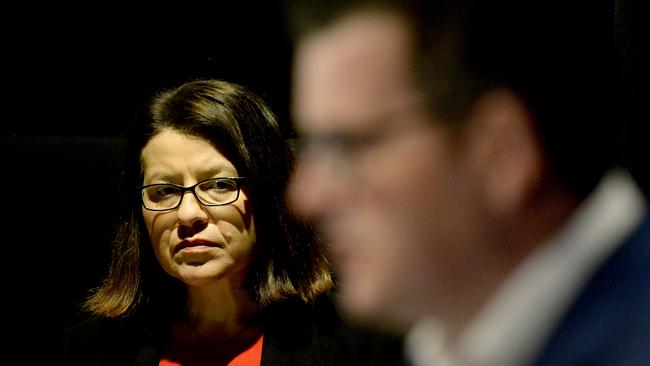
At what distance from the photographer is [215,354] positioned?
4.79 feet

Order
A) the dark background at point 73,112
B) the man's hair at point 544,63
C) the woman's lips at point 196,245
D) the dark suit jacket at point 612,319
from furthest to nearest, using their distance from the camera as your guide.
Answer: the dark background at point 73,112 → the woman's lips at point 196,245 → the man's hair at point 544,63 → the dark suit jacket at point 612,319

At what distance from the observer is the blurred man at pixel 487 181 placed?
561mm

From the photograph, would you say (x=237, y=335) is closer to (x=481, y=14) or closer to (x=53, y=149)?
(x=53, y=149)

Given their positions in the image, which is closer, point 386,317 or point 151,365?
point 386,317

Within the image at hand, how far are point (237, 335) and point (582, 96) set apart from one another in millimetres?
1034

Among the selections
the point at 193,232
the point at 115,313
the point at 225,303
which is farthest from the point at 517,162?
the point at 115,313

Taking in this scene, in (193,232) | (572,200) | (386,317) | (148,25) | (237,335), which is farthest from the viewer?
(148,25)

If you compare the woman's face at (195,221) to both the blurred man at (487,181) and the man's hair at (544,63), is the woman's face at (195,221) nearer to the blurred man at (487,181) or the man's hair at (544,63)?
the blurred man at (487,181)

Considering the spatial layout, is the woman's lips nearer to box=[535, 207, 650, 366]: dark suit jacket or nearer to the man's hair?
the man's hair

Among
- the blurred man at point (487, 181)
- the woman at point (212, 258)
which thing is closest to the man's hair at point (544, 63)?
the blurred man at point (487, 181)

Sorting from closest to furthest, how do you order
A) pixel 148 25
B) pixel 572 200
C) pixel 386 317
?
1. pixel 572 200
2. pixel 386 317
3. pixel 148 25

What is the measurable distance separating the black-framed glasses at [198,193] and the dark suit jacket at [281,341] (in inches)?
11.2

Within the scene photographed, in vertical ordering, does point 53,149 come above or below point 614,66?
below

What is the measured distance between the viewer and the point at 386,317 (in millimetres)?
725
